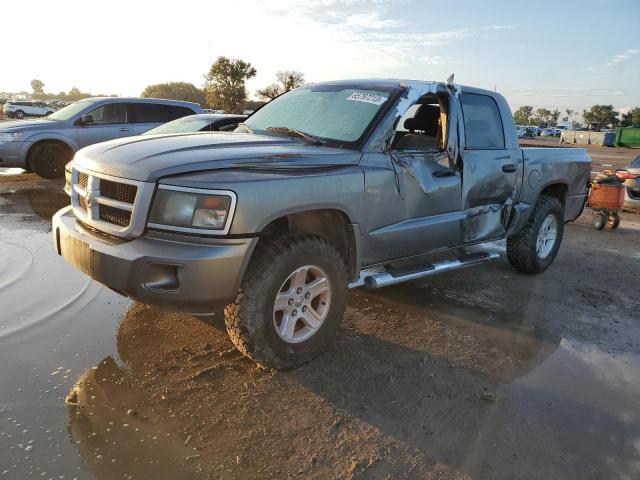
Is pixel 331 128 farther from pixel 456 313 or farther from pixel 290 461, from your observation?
pixel 290 461

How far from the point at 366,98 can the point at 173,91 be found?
245ft

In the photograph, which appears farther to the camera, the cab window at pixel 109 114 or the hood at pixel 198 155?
the cab window at pixel 109 114

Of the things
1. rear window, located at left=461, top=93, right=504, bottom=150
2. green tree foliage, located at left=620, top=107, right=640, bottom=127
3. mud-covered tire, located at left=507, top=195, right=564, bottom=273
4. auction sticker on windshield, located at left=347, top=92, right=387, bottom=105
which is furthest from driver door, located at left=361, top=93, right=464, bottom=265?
green tree foliage, located at left=620, top=107, right=640, bottom=127

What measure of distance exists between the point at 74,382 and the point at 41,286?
1822 mm

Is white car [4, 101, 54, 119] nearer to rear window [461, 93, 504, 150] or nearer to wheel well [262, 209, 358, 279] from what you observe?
rear window [461, 93, 504, 150]

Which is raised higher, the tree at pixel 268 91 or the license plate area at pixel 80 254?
the tree at pixel 268 91

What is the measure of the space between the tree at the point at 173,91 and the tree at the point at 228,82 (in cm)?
2286

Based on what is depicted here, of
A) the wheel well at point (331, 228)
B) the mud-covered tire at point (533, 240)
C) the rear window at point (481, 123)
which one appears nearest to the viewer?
the wheel well at point (331, 228)

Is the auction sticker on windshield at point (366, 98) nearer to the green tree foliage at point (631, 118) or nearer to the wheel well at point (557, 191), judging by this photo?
the wheel well at point (557, 191)

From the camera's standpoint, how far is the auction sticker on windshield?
155 inches

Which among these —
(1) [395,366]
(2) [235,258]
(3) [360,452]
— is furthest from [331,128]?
(3) [360,452]

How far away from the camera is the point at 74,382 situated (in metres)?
3.00

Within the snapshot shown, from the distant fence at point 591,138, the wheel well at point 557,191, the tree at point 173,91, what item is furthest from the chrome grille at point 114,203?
the tree at point 173,91

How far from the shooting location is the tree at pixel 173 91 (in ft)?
230
